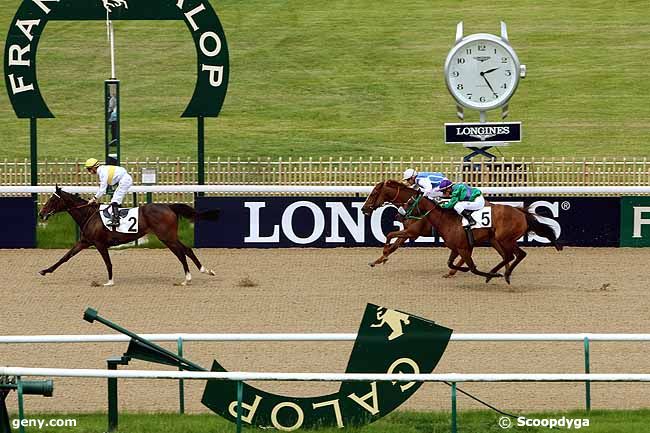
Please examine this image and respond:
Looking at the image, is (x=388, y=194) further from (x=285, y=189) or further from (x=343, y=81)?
(x=343, y=81)

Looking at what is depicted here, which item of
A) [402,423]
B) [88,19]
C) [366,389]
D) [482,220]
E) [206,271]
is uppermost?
[88,19]

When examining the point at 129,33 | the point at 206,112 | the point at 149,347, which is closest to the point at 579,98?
the point at 129,33

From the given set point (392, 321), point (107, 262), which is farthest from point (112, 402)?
point (107, 262)

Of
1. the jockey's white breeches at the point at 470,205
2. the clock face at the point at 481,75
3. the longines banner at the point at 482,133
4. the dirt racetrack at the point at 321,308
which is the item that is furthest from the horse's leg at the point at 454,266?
the clock face at the point at 481,75

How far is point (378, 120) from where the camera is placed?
40.5 m

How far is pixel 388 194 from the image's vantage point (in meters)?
22.3

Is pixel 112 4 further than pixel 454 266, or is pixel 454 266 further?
pixel 112 4

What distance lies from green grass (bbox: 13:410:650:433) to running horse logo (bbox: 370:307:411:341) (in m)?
0.81

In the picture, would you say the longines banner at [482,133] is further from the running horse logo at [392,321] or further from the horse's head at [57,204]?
the running horse logo at [392,321]

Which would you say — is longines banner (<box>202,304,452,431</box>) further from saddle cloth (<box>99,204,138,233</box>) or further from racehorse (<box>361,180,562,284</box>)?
saddle cloth (<box>99,204,138,233</box>)

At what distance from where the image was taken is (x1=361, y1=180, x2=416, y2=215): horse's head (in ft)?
73.2

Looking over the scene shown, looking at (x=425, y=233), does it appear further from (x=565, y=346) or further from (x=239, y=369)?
(x=239, y=369)

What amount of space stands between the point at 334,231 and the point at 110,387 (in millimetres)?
12481

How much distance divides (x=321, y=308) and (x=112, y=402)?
25.5 feet
